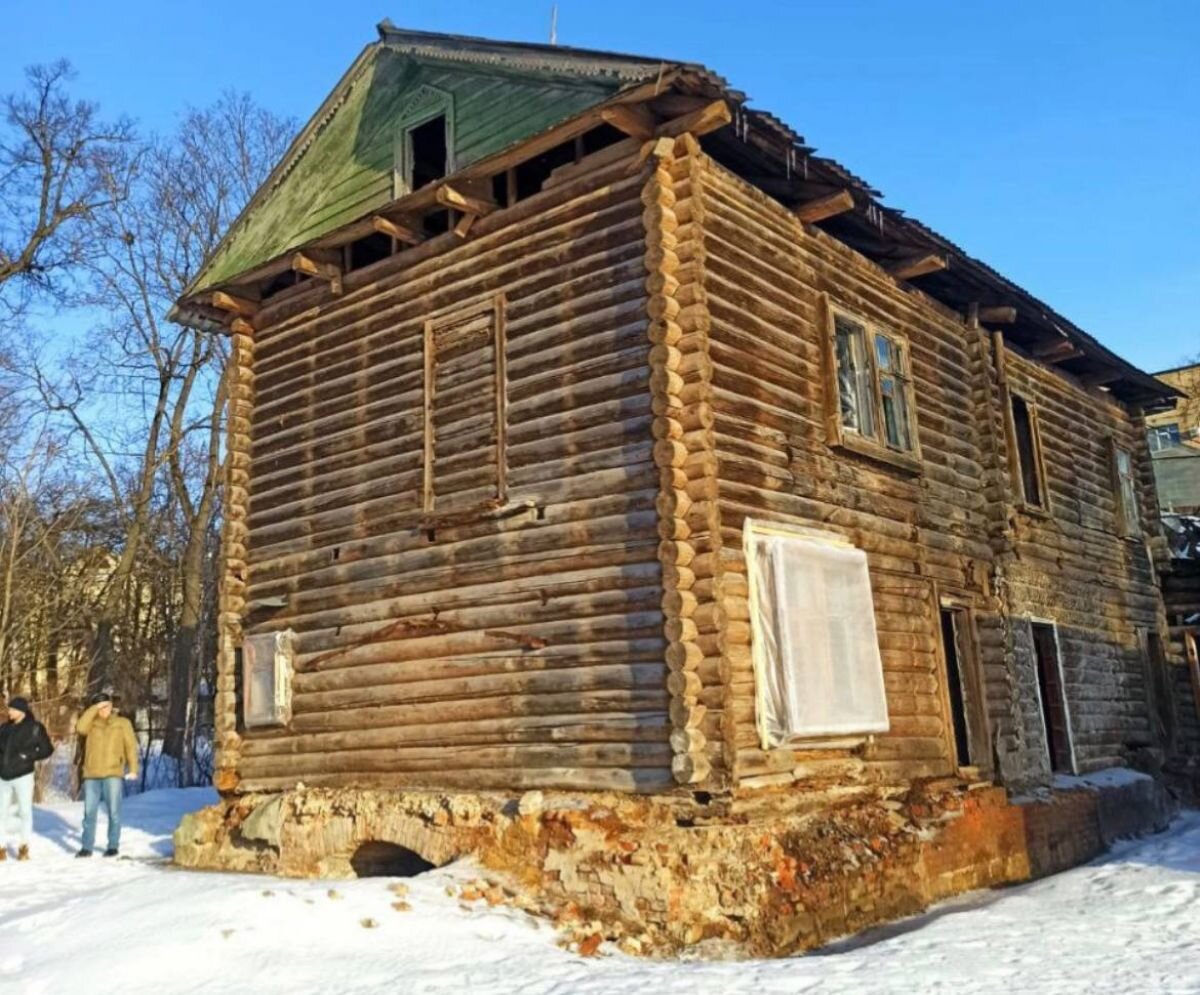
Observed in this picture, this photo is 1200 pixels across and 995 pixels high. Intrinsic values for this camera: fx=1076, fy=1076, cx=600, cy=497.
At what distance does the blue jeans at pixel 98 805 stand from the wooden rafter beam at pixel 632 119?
9.14 m

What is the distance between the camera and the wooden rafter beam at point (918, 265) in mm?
12340

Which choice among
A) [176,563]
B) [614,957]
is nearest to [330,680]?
[614,957]

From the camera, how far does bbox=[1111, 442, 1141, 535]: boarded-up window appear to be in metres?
17.9

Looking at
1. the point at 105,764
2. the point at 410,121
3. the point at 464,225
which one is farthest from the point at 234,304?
the point at 105,764

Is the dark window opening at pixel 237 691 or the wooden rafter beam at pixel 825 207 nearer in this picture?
the wooden rafter beam at pixel 825 207

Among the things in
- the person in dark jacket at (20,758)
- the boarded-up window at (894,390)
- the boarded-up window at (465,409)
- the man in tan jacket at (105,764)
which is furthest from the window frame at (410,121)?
the person in dark jacket at (20,758)

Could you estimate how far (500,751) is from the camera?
32.0 ft

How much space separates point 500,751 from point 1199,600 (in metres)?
14.8

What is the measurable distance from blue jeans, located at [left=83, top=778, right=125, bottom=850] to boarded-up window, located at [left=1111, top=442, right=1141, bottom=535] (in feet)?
50.8

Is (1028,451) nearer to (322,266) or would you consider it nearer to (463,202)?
(463,202)

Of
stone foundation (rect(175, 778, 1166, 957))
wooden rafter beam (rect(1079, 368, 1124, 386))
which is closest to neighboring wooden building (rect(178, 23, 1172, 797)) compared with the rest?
stone foundation (rect(175, 778, 1166, 957))

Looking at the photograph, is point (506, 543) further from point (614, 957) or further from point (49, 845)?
point (49, 845)

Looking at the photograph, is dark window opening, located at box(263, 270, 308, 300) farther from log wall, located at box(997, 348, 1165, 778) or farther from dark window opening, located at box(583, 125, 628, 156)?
log wall, located at box(997, 348, 1165, 778)

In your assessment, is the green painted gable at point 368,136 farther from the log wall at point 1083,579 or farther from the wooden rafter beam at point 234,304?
the log wall at point 1083,579
